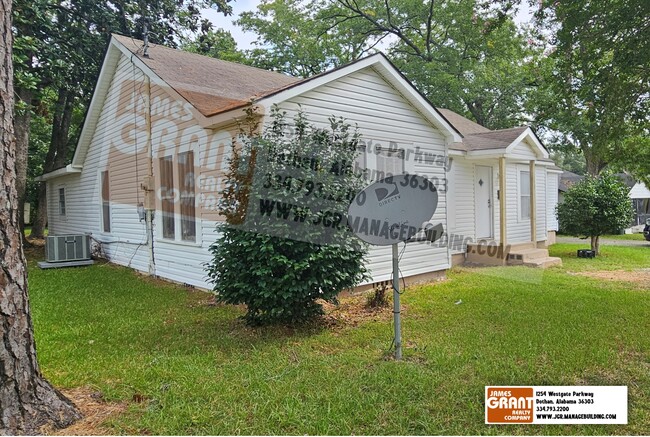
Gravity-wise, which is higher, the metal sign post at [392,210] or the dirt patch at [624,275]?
the metal sign post at [392,210]

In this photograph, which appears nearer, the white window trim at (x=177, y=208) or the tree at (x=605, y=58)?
the tree at (x=605, y=58)

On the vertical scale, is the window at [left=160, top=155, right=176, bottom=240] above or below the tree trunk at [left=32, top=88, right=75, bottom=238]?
below

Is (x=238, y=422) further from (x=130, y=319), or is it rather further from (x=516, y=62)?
(x=516, y=62)

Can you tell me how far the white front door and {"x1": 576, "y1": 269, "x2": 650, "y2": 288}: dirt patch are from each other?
8.73ft

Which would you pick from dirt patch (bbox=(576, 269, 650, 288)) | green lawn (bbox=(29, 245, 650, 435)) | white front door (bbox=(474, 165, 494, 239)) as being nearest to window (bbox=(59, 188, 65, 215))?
green lawn (bbox=(29, 245, 650, 435))

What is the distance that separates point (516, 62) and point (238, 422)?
78.8ft

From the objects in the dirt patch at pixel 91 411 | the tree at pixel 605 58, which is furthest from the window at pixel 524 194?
the dirt patch at pixel 91 411

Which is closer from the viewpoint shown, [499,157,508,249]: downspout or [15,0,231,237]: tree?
[499,157,508,249]: downspout

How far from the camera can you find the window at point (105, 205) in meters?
11.5

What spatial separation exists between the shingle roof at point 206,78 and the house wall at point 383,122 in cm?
61

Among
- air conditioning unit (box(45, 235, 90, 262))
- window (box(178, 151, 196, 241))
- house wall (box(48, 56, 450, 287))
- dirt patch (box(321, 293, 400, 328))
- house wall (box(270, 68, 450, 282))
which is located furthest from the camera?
air conditioning unit (box(45, 235, 90, 262))

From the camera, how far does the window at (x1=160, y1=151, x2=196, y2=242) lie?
7.95 m

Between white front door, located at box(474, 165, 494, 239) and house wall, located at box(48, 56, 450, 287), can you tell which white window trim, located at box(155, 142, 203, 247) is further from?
white front door, located at box(474, 165, 494, 239)

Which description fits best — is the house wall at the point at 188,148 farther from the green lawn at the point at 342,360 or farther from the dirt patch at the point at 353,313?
the green lawn at the point at 342,360
